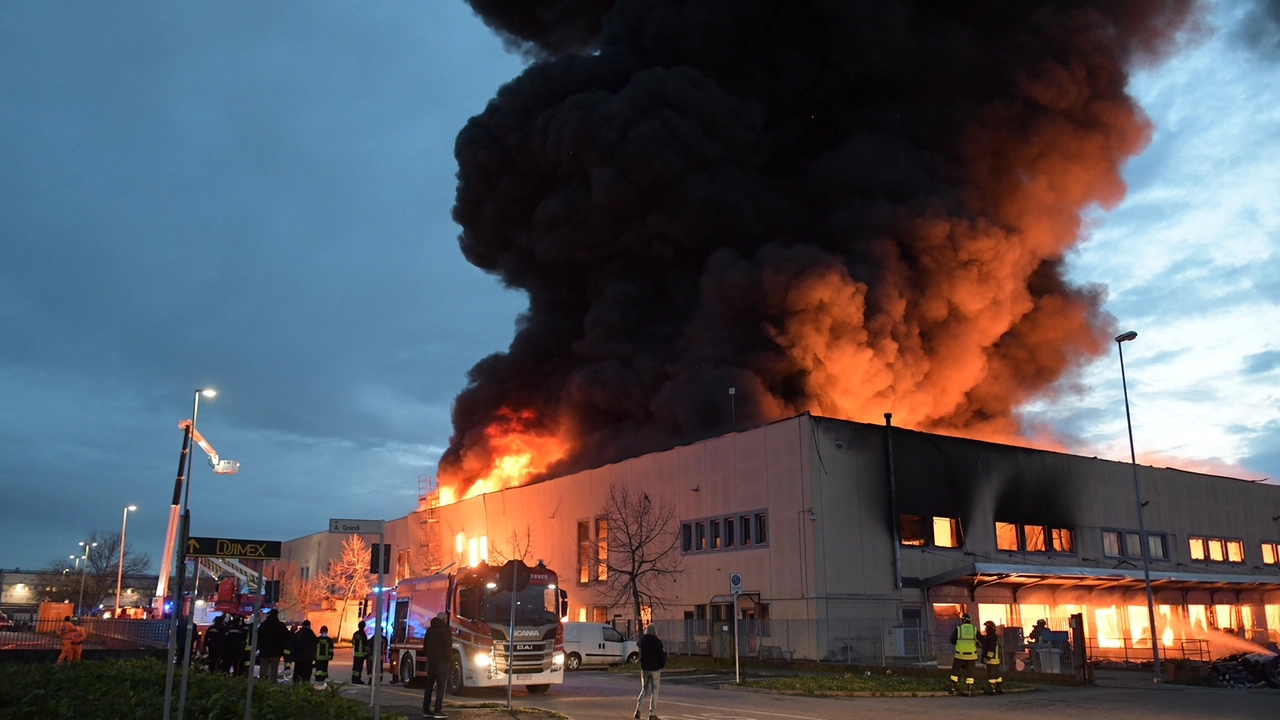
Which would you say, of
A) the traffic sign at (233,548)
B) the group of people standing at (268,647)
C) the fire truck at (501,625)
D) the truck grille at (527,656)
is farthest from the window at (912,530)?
the traffic sign at (233,548)

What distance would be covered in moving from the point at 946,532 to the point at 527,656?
61.8 ft

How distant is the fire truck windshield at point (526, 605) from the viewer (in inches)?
763

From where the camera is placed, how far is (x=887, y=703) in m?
18.0

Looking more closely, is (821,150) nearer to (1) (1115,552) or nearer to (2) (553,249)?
(2) (553,249)

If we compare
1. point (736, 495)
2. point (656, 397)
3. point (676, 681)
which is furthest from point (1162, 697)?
point (656, 397)

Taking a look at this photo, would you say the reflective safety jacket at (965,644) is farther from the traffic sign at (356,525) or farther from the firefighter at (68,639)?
the firefighter at (68,639)

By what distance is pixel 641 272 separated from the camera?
46.4 metres

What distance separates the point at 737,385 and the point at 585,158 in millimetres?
13369

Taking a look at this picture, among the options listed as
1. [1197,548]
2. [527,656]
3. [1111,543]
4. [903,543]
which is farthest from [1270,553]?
[527,656]

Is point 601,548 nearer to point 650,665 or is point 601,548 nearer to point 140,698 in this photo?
point 650,665

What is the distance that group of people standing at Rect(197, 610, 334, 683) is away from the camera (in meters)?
17.7

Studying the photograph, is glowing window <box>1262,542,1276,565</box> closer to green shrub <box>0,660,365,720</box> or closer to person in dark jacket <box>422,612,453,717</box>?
person in dark jacket <box>422,612,453,717</box>

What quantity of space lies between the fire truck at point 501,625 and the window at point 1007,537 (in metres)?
19.8

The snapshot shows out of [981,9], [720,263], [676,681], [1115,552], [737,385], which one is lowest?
[676,681]
